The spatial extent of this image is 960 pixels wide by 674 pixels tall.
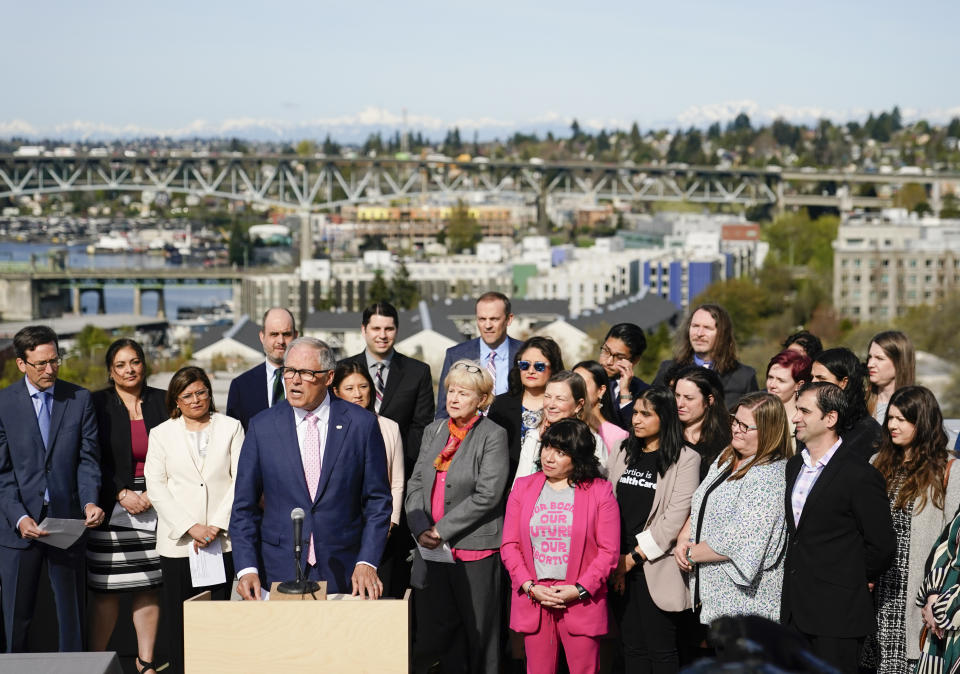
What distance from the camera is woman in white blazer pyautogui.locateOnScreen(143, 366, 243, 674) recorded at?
12.9ft

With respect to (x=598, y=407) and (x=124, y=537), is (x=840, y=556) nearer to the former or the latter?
(x=598, y=407)

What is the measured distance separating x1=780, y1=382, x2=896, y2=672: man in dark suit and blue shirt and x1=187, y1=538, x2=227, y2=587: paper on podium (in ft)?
5.80

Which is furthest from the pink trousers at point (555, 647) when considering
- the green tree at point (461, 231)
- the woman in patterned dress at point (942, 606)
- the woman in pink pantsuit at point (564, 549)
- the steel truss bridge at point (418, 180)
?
the steel truss bridge at point (418, 180)

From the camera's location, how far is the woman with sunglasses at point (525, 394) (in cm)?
411

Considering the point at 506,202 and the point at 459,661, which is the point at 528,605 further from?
the point at 506,202

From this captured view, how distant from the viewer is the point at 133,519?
411 centimetres

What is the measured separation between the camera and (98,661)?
2.78 m

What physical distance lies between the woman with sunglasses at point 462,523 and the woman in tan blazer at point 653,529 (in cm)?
40

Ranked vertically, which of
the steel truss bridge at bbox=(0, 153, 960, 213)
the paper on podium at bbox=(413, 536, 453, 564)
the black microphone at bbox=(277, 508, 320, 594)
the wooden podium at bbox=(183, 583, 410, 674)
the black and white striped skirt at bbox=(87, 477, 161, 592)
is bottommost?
the black and white striped skirt at bbox=(87, 477, 161, 592)

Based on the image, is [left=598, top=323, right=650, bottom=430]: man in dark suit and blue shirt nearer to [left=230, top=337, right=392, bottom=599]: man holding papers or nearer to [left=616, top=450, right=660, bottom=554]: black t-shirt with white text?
[left=616, top=450, right=660, bottom=554]: black t-shirt with white text

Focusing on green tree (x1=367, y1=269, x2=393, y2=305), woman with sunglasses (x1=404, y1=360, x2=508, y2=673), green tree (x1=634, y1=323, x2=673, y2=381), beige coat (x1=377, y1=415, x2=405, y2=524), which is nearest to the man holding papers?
woman with sunglasses (x1=404, y1=360, x2=508, y2=673)

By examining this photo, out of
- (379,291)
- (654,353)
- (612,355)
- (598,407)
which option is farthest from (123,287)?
(598,407)

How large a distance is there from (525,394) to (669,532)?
2.50 ft

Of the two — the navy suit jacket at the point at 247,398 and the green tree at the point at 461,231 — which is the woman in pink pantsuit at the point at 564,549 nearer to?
the navy suit jacket at the point at 247,398
